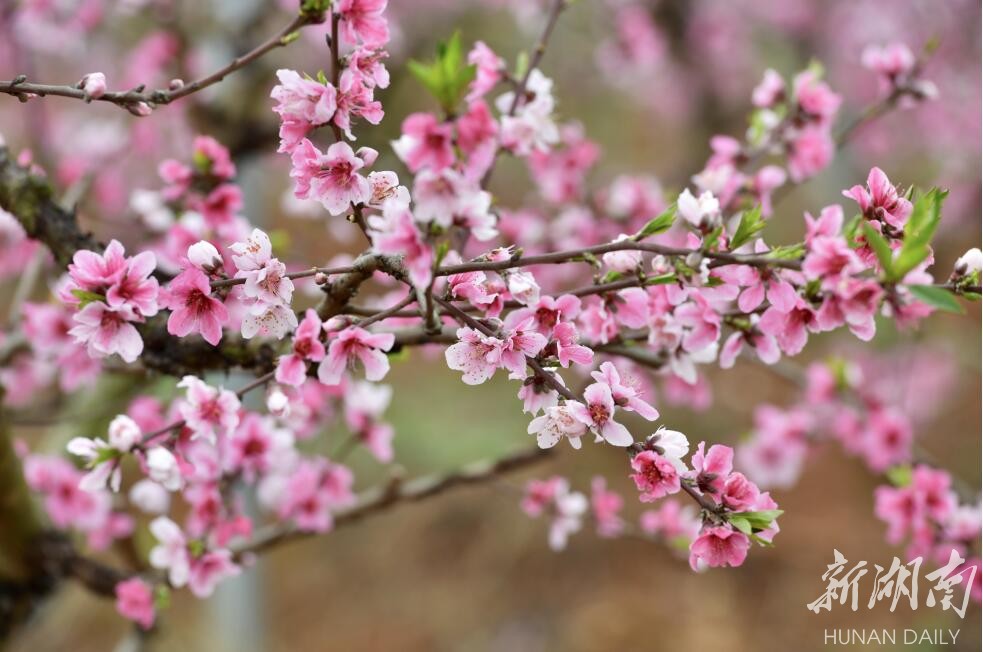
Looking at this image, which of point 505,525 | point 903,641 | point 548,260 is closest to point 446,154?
point 548,260

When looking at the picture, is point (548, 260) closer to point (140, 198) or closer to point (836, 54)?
point (140, 198)

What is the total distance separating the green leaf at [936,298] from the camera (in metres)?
0.90

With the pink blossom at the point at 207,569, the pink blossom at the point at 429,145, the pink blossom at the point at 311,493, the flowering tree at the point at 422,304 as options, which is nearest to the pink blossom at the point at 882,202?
the flowering tree at the point at 422,304

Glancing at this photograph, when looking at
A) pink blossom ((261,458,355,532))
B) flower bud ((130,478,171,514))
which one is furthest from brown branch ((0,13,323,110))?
pink blossom ((261,458,355,532))

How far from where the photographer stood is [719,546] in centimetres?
110

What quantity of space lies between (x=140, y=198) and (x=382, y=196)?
1.28m

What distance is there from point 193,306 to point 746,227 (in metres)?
0.78

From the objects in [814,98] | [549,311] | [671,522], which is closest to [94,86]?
[549,311]

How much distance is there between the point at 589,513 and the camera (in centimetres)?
225

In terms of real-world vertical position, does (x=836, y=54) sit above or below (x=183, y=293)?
above

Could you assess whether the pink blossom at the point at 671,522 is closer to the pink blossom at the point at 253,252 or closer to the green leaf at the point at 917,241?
the green leaf at the point at 917,241

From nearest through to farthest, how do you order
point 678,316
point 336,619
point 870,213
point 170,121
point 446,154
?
point 446,154
point 870,213
point 678,316
point 170,121
point 336,619

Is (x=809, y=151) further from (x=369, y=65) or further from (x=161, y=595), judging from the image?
(x=161, y=595)

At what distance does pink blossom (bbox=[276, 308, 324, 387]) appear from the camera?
42.0 inches
